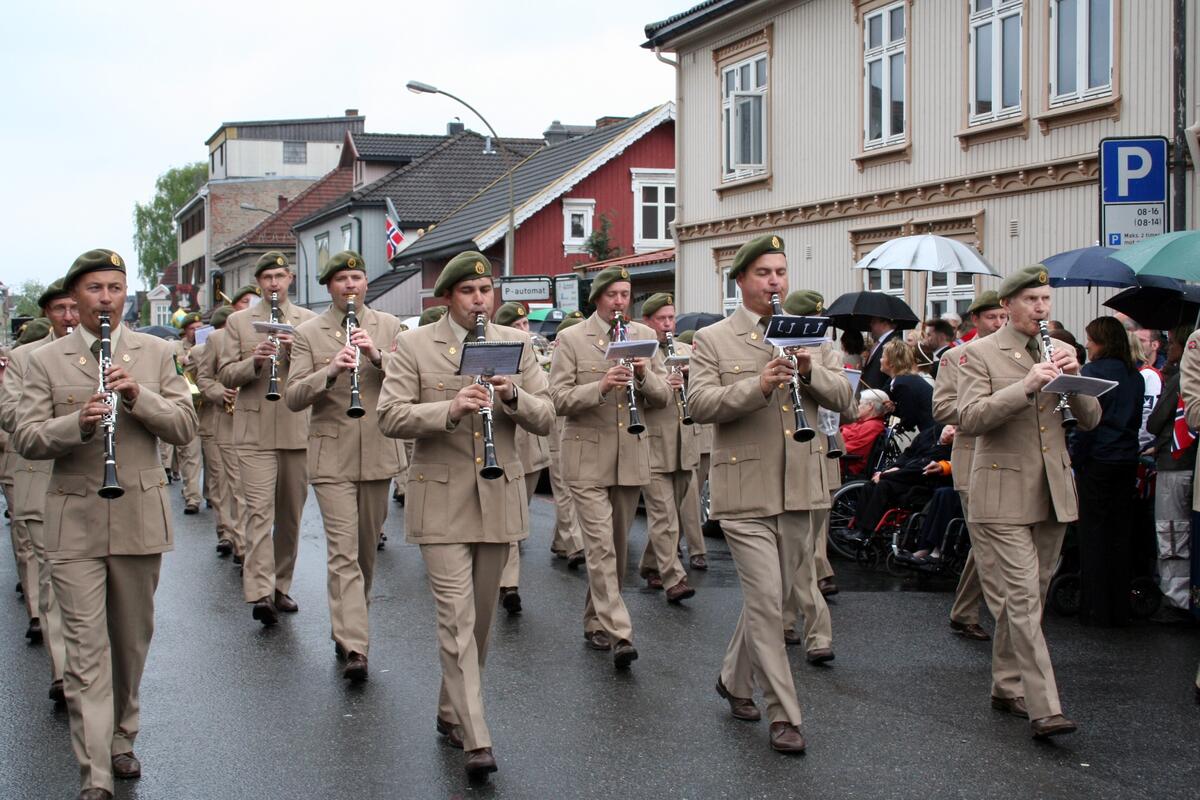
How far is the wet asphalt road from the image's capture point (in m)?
6.10

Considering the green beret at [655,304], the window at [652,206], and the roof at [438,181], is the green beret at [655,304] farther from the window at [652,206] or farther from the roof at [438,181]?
the roof at [438,181]

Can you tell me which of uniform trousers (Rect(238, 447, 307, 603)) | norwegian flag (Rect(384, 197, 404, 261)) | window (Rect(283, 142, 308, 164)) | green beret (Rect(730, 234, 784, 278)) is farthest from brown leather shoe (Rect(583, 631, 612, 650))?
window (Rect(283, 142, 308, 164))

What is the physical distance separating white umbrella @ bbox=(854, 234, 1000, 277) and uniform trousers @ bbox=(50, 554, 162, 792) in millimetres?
9851

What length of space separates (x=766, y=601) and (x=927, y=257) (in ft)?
29.1

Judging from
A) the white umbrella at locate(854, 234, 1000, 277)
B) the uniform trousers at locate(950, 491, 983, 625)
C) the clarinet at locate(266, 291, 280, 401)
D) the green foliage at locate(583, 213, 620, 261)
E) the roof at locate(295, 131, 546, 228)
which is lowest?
the uniform trousers at locate(950, 491, 983, 625)

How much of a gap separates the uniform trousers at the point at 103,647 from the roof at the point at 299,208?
64.3 metres

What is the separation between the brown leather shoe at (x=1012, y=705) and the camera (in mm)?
7094

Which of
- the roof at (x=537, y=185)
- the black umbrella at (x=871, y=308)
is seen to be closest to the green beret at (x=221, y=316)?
the black umbrella at (x=871, y=308)

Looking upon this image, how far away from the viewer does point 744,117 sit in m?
23.7

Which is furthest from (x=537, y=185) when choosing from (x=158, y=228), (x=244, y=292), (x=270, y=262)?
(x=158, y=228)

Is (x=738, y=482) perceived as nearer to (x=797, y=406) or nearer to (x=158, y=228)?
(x=797, y=406)

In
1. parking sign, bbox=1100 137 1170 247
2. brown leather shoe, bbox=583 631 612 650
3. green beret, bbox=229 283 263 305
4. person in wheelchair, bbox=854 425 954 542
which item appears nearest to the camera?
brown leather shoe, bbox=583 631 612 650

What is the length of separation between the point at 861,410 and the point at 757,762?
6172 mm

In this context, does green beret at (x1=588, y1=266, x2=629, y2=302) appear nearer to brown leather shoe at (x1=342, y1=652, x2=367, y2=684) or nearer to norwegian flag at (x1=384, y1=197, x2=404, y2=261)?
brown leather shoe at (x1=342, y1=652, x2=367, y2=684)
